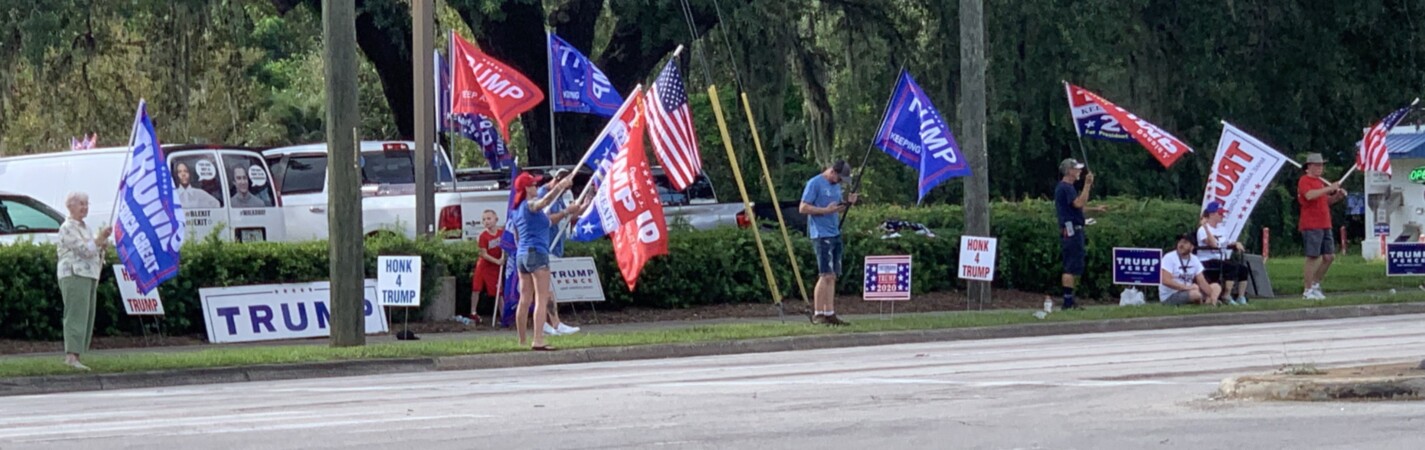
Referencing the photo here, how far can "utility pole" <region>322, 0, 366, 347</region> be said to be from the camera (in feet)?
56.3

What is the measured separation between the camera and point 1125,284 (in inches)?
968

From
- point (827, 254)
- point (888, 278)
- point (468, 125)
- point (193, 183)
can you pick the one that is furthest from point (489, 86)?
point (827, 254)

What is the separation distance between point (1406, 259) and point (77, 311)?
685 inches

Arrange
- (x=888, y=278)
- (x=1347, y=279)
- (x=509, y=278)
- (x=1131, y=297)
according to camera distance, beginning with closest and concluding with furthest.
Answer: (x=509, y=278)
(x=888, y=278)
(x=1131, y=297)
(x=1347, y=279)

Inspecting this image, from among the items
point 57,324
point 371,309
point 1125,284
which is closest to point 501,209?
point 371,309

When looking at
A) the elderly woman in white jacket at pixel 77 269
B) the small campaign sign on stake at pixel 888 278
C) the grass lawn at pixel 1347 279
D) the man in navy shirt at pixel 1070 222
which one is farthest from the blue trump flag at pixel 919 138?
the elderly woman in white jacket at pixel 77 269

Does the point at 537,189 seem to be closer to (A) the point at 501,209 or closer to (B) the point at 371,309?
(B) the point at 371,309

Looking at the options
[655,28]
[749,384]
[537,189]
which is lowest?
[749,384]

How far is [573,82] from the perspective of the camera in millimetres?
24969

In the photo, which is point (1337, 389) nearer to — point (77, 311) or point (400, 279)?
point (77, 311)

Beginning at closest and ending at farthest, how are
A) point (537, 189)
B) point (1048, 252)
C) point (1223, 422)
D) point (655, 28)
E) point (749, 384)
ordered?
point (1223, 422), point (749, 384), point (537, 189), point (1048, 252), point (655, 28)

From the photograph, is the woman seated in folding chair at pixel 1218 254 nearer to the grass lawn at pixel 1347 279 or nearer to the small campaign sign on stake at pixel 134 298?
the grass lawn at pixel 1347 279

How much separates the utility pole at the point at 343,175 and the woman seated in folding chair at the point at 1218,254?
10424 millimetres

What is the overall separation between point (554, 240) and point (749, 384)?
7.06 meters
